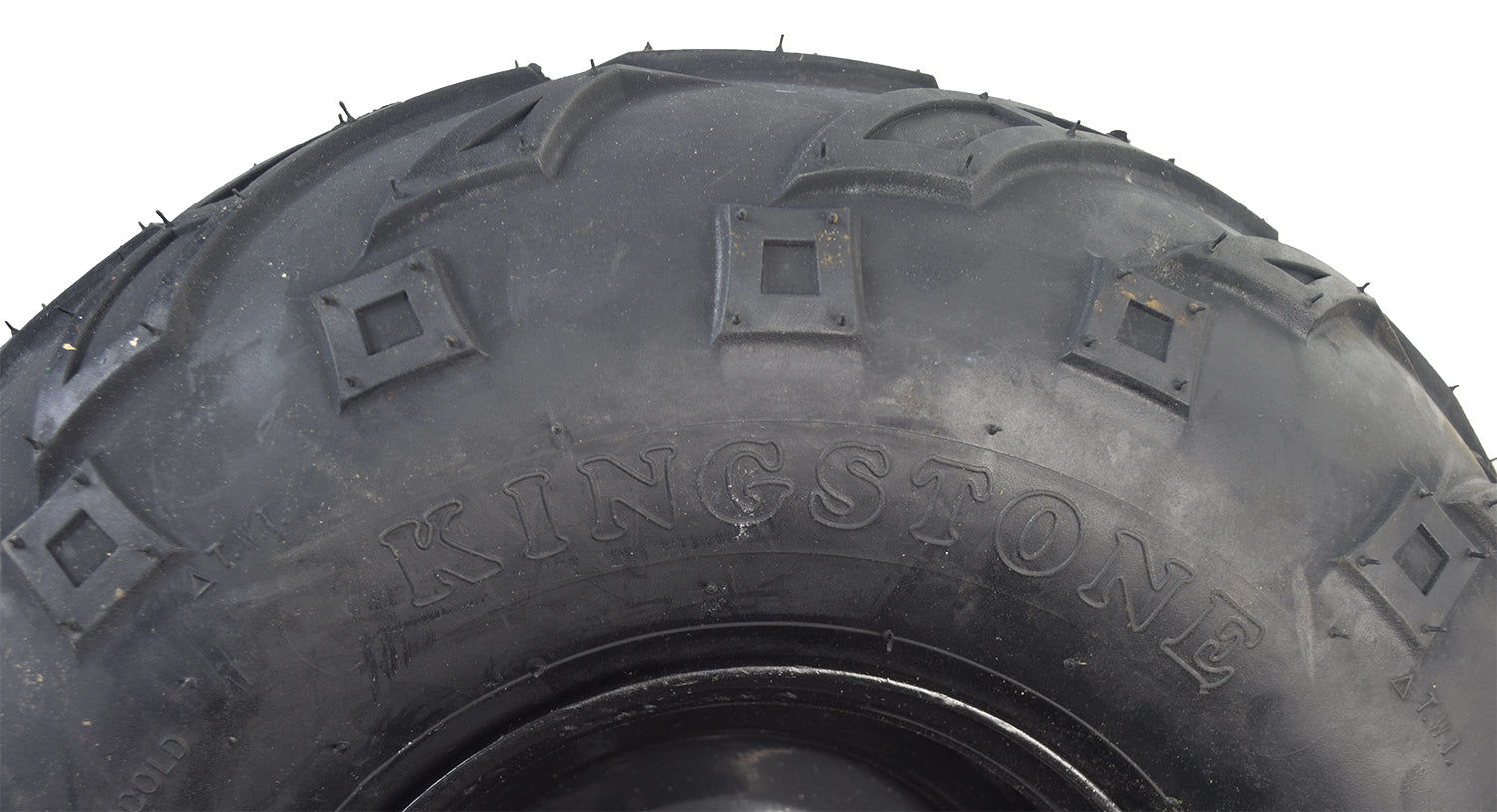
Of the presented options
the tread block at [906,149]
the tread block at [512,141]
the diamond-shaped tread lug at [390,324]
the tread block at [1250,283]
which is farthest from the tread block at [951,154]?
the diamond-shaped tread lug at [390,324]

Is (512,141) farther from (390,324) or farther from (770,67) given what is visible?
(770,67)

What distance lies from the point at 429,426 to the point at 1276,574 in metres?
1.36

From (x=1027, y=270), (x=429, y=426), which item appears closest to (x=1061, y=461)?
(x=1027, y=270)

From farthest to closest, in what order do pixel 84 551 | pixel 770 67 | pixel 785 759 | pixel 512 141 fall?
1. pixel 770 67
2. pixel 785 759
3. pixel 512 141
4. pixel 84 551

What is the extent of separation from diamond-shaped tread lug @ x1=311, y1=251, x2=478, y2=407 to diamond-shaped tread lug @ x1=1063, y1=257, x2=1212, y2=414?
3.19 ft

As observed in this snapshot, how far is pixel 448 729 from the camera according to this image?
5.66ft

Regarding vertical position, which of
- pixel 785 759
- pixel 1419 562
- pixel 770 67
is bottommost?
pixel 785 759

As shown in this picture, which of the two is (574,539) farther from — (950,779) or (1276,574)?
(1276,574)

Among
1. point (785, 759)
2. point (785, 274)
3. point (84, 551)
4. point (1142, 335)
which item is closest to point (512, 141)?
point (785, 274)

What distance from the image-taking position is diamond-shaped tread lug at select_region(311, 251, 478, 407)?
159cm

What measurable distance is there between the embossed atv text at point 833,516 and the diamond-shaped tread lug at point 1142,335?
0.19 metres

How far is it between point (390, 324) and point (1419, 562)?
68.1 inches

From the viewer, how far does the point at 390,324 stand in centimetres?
162

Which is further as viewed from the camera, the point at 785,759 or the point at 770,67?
the point at 770,67
